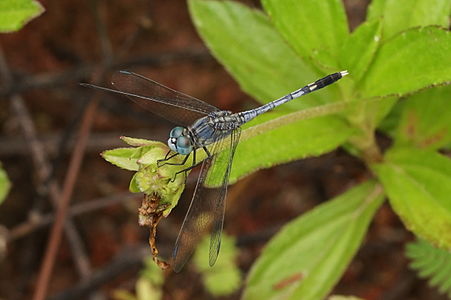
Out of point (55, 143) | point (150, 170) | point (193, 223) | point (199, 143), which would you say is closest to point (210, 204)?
point (193, 223)

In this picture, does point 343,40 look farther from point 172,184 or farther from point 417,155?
point 172,184

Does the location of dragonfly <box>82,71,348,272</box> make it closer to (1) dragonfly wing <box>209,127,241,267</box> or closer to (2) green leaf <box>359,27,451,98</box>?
(1) dragonfly wing <box>209,127,241,267</box>

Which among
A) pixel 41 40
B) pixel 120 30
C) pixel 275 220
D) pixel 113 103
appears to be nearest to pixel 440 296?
pixel 275 220

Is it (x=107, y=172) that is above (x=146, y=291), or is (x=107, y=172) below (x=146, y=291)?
above

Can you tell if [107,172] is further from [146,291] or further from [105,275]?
[146,291]

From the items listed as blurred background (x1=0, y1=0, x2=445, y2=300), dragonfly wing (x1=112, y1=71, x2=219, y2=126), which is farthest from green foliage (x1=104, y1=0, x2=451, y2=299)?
blurred background (x1=0, y1=0, x2=445, y2=300)
